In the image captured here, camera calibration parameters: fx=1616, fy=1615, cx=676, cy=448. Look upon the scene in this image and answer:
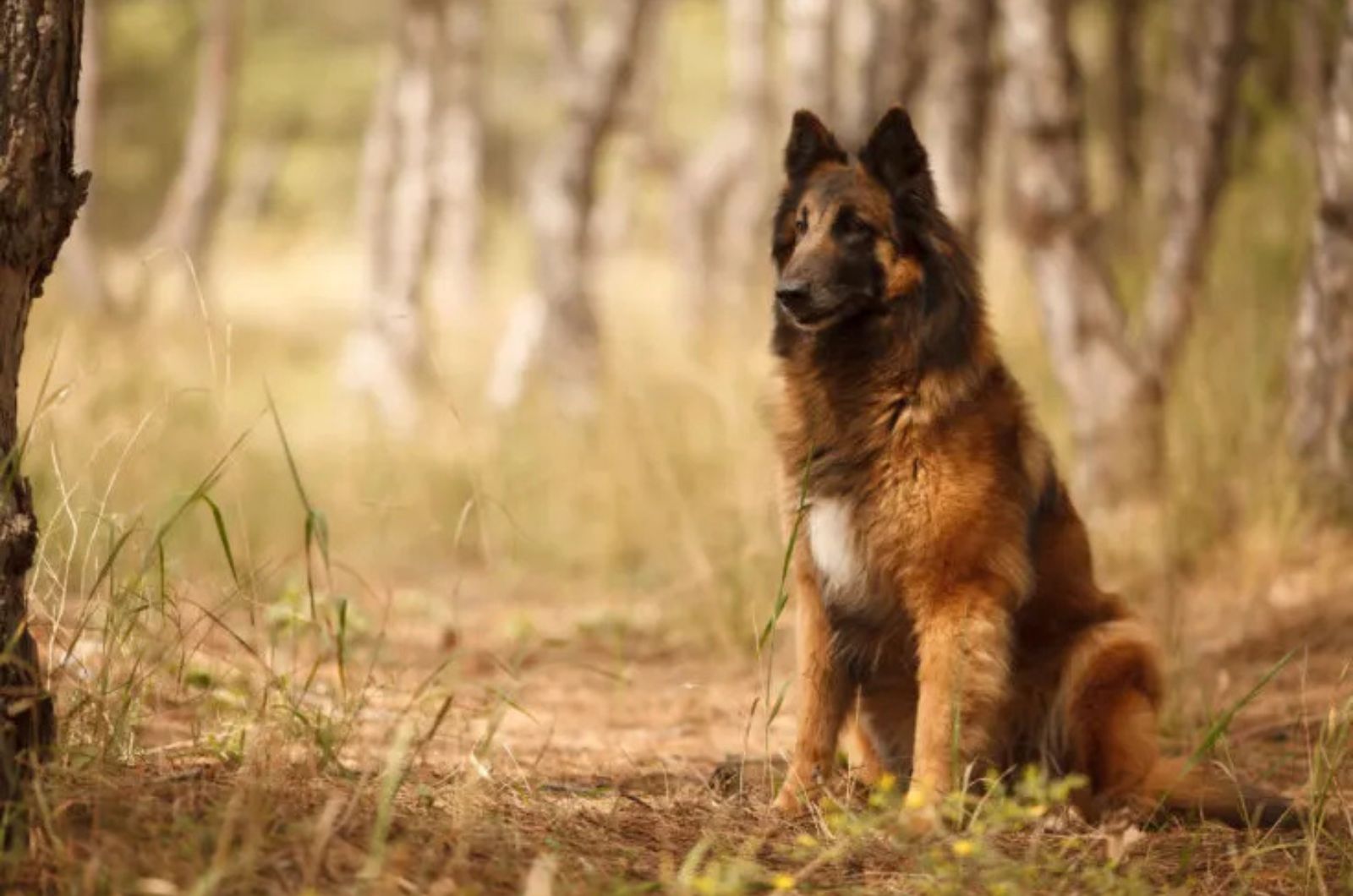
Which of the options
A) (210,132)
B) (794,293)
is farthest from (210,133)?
(794,293)

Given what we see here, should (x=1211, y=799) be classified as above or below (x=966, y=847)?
below

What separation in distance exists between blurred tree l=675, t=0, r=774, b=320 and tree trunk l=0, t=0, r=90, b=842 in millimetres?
14380

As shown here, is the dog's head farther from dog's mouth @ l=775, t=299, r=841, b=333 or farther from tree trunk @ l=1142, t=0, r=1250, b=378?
tree trunk @ l=1142, t=0, r=1250, b=378

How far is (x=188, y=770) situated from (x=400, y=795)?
17.6 inches

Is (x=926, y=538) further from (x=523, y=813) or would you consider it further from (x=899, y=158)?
(x=523, y=813)

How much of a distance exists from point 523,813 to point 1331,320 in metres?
4.83

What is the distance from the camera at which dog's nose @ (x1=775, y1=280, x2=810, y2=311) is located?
411cm

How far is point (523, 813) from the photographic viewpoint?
349 centimetres

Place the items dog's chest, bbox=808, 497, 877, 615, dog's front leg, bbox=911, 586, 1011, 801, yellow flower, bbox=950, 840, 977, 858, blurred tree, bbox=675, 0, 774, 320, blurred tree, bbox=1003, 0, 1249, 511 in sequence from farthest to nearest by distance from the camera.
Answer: blurred tree, bbox=675, 0, 774, 320 → blurred tree, bbox=1003, 0, 1249, 511 → dog's chest, bbox=808, 497, 877, 615 → dog's front leg, bbox=911, 586, 1011, 801 → yellow flower, bbox=950, 840, 977, 858

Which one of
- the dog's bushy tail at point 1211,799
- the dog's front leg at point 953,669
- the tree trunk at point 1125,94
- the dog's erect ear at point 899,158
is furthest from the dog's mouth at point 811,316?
the tree trunk at point 1125,94

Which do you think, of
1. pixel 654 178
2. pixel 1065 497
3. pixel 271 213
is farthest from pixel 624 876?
pixel 271 213

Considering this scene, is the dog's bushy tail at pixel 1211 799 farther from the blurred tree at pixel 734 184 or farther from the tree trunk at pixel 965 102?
the blurred tree at pixel 734 184

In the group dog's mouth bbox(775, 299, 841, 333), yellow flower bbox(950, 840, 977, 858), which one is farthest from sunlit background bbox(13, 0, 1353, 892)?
yellow flower bbox(950, 840, 977, 858)

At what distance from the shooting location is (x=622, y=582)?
330 inches
